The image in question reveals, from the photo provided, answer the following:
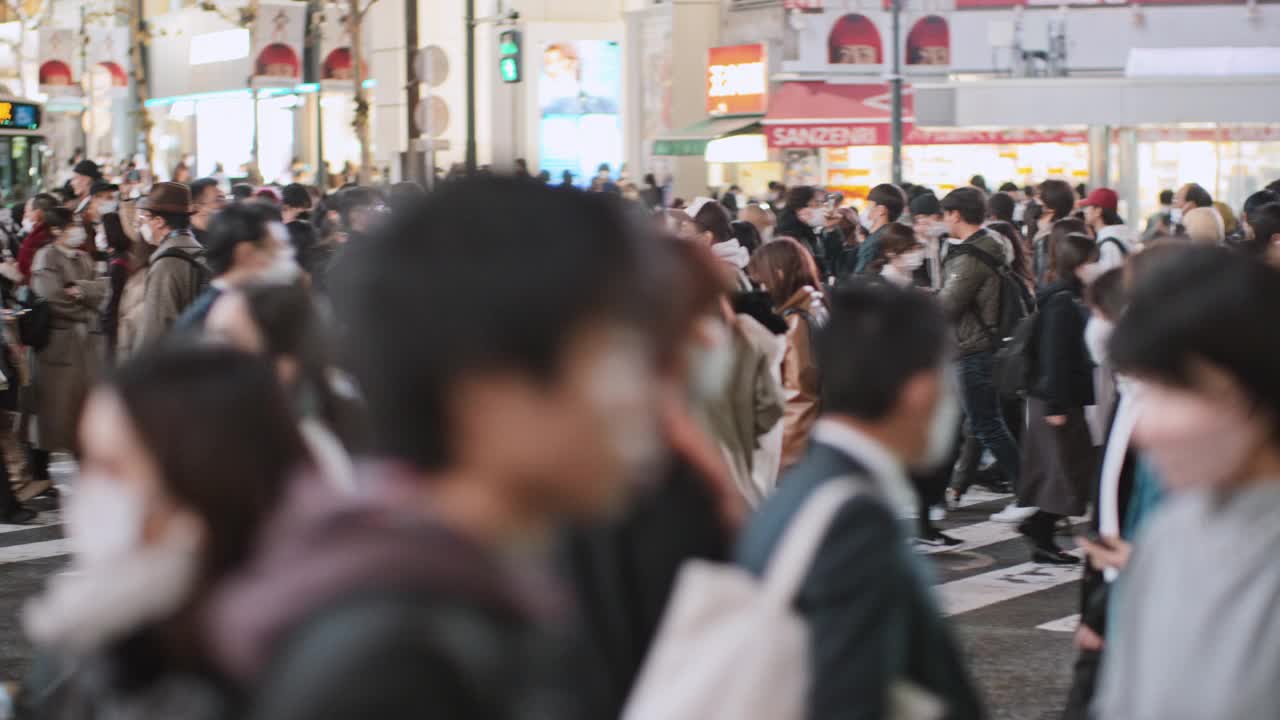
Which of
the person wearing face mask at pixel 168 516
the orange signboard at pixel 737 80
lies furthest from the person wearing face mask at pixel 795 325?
the orange signboard at pixel 737 80

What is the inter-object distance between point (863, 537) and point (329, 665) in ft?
5.19

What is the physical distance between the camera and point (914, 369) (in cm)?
335

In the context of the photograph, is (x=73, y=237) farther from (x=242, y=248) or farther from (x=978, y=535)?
(x=242, y=248)

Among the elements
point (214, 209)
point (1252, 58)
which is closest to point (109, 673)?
point (214, 209)

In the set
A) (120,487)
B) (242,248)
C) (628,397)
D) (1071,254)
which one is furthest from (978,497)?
(628,397)

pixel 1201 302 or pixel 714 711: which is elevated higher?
pixel 1201 302

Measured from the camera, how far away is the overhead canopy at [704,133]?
38000 millimetres

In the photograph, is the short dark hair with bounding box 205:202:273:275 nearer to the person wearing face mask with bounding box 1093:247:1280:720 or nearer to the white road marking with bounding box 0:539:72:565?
the person wearing face mask with bounding box 1093:247:1280:720

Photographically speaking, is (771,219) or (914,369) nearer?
(914,369)

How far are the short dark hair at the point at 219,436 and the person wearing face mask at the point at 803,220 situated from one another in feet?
45.2

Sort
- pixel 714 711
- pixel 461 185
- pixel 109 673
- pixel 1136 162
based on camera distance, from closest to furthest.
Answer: pixel 461 185 → pixel 109 673 → pixel 714 711 → pixel 1136 162

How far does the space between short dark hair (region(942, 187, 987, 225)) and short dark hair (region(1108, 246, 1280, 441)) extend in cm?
887

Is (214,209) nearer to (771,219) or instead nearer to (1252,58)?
(771,219)

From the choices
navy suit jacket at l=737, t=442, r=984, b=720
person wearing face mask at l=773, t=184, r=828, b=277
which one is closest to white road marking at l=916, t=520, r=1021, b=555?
person wearing face mask at l=773, t=184, r=828, b=277
